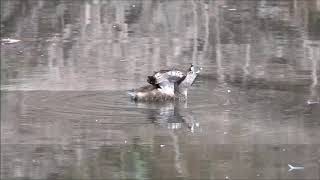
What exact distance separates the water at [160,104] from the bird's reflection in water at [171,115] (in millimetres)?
17

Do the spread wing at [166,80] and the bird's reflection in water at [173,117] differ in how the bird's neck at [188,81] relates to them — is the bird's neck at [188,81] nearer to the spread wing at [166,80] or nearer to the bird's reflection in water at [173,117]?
the spread wing at [166,80]

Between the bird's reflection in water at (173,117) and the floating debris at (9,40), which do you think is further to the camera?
the floating debris at (9,40)

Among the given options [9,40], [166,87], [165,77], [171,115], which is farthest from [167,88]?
[9,40]

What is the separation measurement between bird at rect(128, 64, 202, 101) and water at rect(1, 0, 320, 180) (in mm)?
117

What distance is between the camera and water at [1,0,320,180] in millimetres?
5906

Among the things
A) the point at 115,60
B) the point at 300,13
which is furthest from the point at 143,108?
the point at 300,13

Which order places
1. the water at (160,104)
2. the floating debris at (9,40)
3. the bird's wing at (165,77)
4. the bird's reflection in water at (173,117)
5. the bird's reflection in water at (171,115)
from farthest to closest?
the floating debris at (9,40) → the bird's wing at (165,77) → the bird's reflection in water at (171,115) → the bird's reflection in water at (173,117) → the water at (160,104)

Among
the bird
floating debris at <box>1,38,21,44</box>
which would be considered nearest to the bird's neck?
the bird

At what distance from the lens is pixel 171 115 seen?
7336mm

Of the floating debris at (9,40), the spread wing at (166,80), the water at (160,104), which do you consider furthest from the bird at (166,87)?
the floating debris at (9,40)

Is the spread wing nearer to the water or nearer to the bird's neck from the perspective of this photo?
the bird's neck

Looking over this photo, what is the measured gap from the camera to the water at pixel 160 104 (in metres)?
5.91

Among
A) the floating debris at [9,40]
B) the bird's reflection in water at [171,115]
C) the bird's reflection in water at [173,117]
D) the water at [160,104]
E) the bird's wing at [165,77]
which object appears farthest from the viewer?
the floating debris at [9,40]

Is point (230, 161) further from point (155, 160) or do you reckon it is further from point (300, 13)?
point (300, 13)
